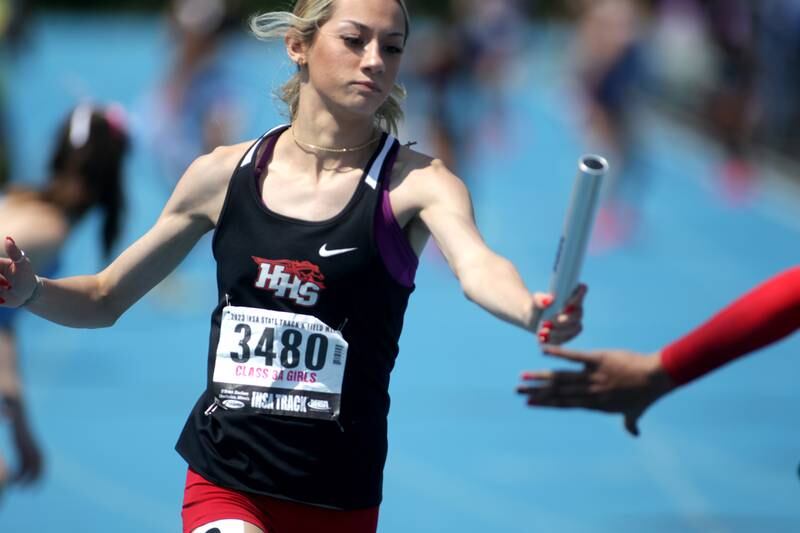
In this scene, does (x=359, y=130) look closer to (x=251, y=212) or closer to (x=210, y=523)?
(x=251, y=212)

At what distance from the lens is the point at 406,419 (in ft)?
27.4

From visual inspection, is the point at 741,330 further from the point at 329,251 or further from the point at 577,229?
the point at 329,251

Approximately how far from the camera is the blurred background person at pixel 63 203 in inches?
201

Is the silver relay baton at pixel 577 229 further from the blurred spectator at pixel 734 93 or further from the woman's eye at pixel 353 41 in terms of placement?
the blurred spectator at pixel 734 93

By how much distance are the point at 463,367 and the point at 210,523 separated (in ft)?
20.4

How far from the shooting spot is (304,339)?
10.8 feet

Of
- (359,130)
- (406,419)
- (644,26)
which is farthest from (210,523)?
(644,26)

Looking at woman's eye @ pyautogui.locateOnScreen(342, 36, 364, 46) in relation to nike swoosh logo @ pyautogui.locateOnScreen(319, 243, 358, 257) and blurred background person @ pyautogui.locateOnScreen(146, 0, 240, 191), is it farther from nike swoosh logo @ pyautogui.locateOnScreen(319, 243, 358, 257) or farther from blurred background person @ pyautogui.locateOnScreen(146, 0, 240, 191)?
blurred background person @ pyautogui.locateOnScreen(146, 0, 240, 191)

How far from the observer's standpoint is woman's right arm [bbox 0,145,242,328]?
337cm

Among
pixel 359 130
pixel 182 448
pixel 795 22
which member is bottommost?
pixel 182 448

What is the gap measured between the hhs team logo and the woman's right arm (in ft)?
0.74

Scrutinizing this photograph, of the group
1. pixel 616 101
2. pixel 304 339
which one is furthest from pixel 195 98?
pixel 304 339

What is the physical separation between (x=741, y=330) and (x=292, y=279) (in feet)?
3.42

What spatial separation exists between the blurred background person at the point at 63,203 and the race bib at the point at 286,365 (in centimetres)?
194
